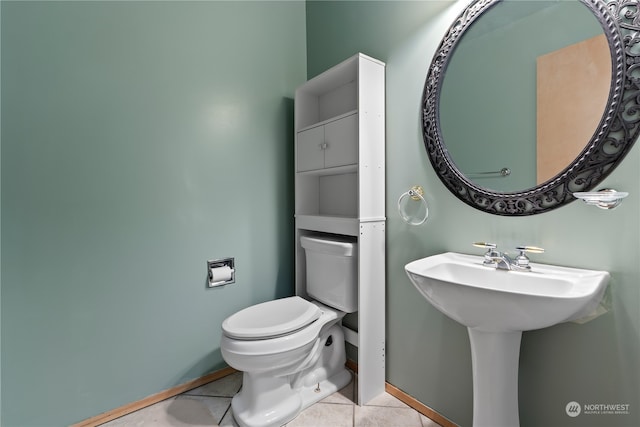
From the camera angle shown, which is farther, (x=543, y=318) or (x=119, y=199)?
(x=119, y=199)

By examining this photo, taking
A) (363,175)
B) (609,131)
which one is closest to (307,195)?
(363,175)

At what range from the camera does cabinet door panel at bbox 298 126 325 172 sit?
170cm

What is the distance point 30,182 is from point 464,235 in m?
1.87

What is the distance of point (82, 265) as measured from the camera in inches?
53.7

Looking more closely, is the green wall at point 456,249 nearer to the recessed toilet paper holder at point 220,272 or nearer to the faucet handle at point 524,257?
the faucet handle at point 524,257

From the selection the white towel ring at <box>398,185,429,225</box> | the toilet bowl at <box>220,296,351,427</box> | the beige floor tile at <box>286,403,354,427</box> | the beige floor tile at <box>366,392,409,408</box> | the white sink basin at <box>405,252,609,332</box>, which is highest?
the white towel ring at <box>398,185,429,225</box>

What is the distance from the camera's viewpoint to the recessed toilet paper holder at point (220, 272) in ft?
5.57

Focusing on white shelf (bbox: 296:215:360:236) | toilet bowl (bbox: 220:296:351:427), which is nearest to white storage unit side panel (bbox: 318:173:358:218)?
white shelf (bbox: 296:215:360:236)

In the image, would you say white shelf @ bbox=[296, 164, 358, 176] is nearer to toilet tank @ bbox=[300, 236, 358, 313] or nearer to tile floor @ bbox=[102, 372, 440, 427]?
toilet tank @ bbox=[300, 236, 358, 313]

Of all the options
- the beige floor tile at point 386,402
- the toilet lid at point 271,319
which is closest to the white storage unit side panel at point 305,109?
the toilet lid at point 271,319

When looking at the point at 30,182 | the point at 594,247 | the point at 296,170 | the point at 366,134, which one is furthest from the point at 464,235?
the point at 30,182

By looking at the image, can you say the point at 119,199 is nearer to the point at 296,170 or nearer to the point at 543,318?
the point at 296,170

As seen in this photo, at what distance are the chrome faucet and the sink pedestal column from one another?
22 cm

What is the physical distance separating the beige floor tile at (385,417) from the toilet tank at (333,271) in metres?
0.48
